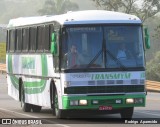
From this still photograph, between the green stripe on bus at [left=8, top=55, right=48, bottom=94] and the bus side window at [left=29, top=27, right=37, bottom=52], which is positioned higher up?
the bus side window at [left=29, top=27, right=37, bottom=52]

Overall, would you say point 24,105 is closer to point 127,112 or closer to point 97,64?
point 127,112

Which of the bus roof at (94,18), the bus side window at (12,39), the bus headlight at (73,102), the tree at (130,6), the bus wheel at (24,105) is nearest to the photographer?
the bus headlight at (73,102)

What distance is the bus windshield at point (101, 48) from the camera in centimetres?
1870

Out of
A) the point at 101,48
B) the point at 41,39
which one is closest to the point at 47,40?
the point at 41,39

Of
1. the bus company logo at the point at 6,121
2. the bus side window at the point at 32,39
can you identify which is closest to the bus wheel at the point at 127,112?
the bus company logo at the point at 6,121

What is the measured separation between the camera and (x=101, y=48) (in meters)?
18.8

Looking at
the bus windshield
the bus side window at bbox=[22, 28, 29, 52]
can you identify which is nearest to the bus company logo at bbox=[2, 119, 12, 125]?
the bus windshield

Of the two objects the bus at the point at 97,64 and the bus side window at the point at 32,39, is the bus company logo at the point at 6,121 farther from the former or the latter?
the bus side window at the point at 32,39

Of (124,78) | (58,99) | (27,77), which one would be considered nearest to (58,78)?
(58,99)

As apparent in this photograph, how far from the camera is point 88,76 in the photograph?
18609 mm

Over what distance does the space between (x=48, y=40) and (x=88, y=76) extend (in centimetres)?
264

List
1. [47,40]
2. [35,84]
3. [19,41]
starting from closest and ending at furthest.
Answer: [47,40] < [35,84] < [19,41]

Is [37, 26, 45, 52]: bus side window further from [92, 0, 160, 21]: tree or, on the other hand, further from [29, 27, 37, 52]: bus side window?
[92, 0, 160, 21]: tree

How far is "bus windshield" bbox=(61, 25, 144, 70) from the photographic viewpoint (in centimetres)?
1870
